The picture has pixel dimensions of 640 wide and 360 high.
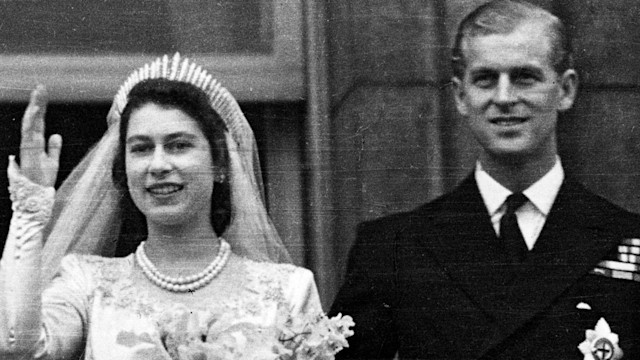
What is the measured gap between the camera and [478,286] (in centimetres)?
433

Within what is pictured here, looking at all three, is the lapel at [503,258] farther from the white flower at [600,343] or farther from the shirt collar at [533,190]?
the white flower at [600,343]

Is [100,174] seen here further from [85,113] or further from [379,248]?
[379,248]

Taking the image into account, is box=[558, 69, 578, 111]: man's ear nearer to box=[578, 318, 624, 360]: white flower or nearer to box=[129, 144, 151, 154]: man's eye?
box=[578, 318, 624, 360]: white flower

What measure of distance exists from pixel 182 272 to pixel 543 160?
4.07 feet

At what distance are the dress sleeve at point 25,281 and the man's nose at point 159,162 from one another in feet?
1.06

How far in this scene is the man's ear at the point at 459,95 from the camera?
4.36 m

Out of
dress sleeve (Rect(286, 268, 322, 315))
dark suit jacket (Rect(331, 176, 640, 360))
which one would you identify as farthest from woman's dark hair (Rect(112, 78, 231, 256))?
dark suit jacket (Rect(331, 176, 640, 360))

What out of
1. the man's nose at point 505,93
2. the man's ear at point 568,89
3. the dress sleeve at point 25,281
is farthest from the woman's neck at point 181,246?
the man's ear at point 568,89

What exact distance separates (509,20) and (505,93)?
0.25 meters

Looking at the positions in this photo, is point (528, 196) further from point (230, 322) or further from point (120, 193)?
point (120, 193)

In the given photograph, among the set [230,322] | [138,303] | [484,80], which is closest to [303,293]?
[230,322]

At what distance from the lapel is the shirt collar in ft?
0.07

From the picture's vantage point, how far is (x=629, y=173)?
439 centimetres

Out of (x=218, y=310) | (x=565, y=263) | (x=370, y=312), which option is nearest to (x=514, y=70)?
(x=565, y=263)
